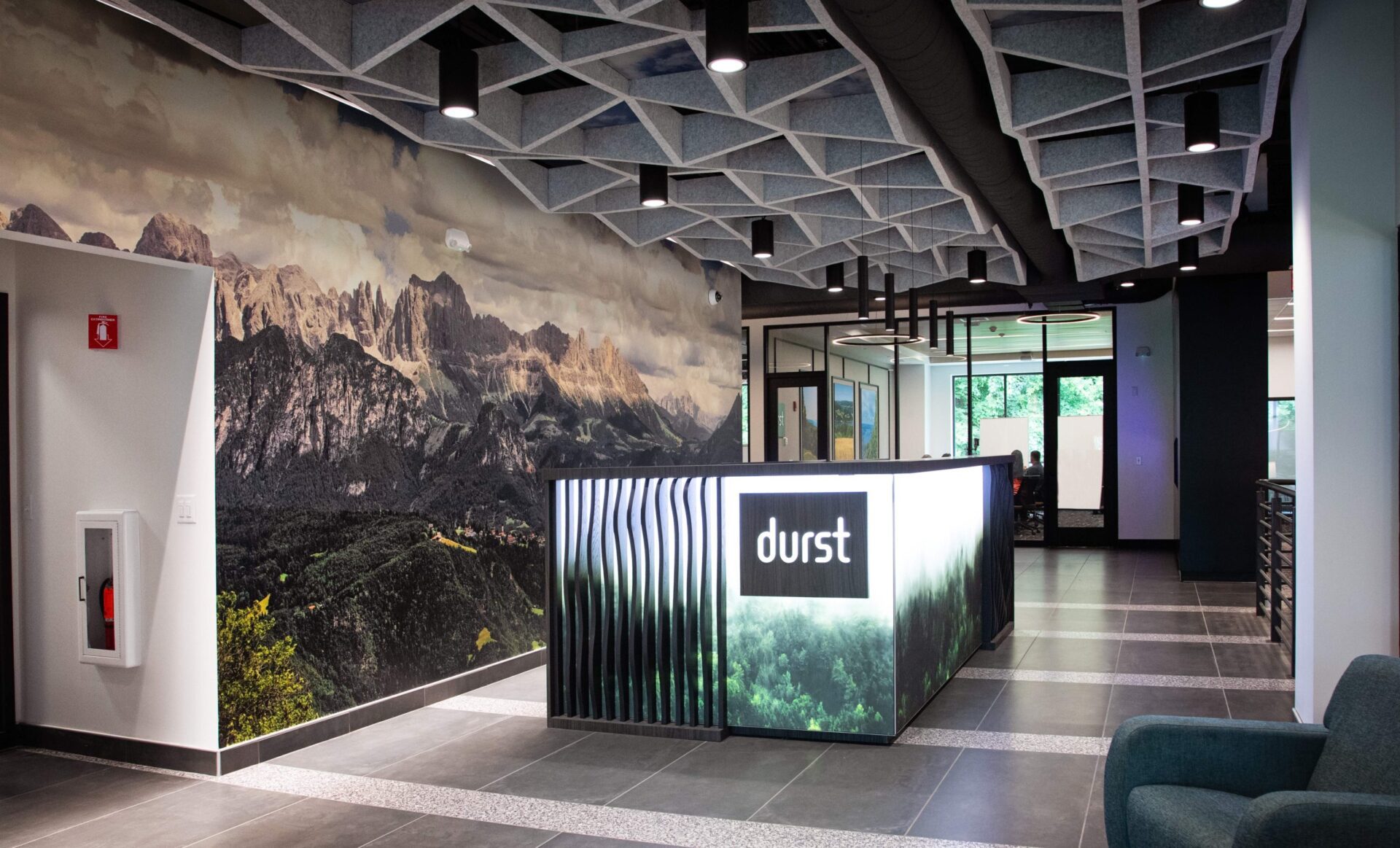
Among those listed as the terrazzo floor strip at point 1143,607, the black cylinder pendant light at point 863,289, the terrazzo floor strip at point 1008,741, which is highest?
the black cylinder pendant light at point 863,289

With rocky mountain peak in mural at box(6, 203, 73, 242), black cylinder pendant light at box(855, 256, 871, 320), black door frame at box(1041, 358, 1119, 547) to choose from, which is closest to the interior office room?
rocky mountain peak in mural at box(6, 203, 73, 242)

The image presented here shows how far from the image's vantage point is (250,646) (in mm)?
5031

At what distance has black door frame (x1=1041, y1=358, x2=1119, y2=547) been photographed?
14219 mm

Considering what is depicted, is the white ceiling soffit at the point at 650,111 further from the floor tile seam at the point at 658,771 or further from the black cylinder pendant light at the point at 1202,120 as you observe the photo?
the floor tile seam at the point at 658,771

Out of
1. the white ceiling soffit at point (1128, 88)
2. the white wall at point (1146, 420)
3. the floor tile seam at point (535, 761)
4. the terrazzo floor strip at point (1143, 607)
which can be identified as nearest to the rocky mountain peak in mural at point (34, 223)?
the floor tile seam at point (535, 761)

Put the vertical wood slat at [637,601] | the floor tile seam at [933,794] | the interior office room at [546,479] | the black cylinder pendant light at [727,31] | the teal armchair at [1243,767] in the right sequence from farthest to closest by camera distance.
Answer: the vertical wood slat at [637,601] < the interior office room at [546,479] < the floor tile seam at [933,794] < the black cylinder pendant light at [727,31] < the teal armchair at [1243,767]

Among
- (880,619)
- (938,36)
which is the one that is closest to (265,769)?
(880,619)

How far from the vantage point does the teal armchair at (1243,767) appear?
2.60 meters

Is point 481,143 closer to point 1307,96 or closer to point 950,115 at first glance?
point 950,115

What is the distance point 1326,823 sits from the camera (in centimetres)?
228

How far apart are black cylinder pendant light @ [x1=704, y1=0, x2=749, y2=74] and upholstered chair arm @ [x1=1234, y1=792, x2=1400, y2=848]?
2.78 metres

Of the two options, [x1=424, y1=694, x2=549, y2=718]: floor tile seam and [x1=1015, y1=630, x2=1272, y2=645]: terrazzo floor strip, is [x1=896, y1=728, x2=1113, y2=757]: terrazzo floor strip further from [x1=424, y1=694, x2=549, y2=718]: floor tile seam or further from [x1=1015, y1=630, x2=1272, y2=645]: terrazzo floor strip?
[x1=1015, y1=630, x2=1272, y2=645]: terrazzo floor strip

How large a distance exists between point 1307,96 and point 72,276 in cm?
596

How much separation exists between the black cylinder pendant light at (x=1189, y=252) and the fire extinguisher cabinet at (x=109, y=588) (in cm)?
860
